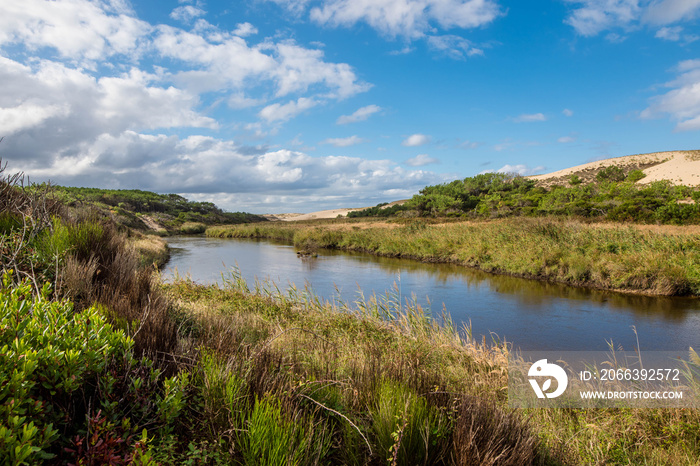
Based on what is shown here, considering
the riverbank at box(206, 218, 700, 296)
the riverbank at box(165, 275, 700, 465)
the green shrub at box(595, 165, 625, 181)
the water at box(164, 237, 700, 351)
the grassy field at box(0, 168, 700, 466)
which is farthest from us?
the green shrub at box(595, 165, 625, 181)

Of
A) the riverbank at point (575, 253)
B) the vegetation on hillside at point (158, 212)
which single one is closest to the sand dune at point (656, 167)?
the riverbank at point (575, 253)

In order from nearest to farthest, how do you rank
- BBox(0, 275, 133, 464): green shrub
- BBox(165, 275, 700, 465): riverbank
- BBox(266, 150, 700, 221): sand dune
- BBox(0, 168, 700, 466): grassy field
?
1. BBox(0, 275, 133, 464): green shrub
2. BBox(0, 168, 700, 466): grassy field
3. BBox(165, 275, 700, 465): riverbank
4. BBox(266, 150, 700, 221): sand dune

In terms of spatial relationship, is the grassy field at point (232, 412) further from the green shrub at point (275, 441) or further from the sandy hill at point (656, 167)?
the sandy hill at point (656, 167)

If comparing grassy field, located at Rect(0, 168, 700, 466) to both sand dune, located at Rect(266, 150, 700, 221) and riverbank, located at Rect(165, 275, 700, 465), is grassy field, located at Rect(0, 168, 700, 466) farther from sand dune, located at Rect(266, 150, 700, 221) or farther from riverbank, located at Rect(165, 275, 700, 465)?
sand dune, located at Rect(266, 150, 700, 221)

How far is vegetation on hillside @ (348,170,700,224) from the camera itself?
2780 centimetres

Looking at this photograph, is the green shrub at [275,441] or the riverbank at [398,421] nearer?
the green shrub at [275,441]

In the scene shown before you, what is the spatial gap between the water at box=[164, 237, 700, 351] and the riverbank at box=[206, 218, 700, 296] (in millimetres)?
725

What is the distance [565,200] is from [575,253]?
34.8 m

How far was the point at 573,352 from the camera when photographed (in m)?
7.42

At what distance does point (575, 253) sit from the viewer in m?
14.8

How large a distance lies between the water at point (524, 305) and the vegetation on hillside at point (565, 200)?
54.9 ft

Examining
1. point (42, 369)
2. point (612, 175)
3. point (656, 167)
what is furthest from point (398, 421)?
point (656, 167)

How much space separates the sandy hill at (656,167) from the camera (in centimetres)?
6403

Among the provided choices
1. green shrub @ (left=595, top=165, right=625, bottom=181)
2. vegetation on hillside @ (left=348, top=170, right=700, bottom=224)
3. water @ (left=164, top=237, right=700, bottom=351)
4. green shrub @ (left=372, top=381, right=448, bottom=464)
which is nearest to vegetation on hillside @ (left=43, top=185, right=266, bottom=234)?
vegetation on hillside @ (left=348, top=170, right=700, bottom=224)
